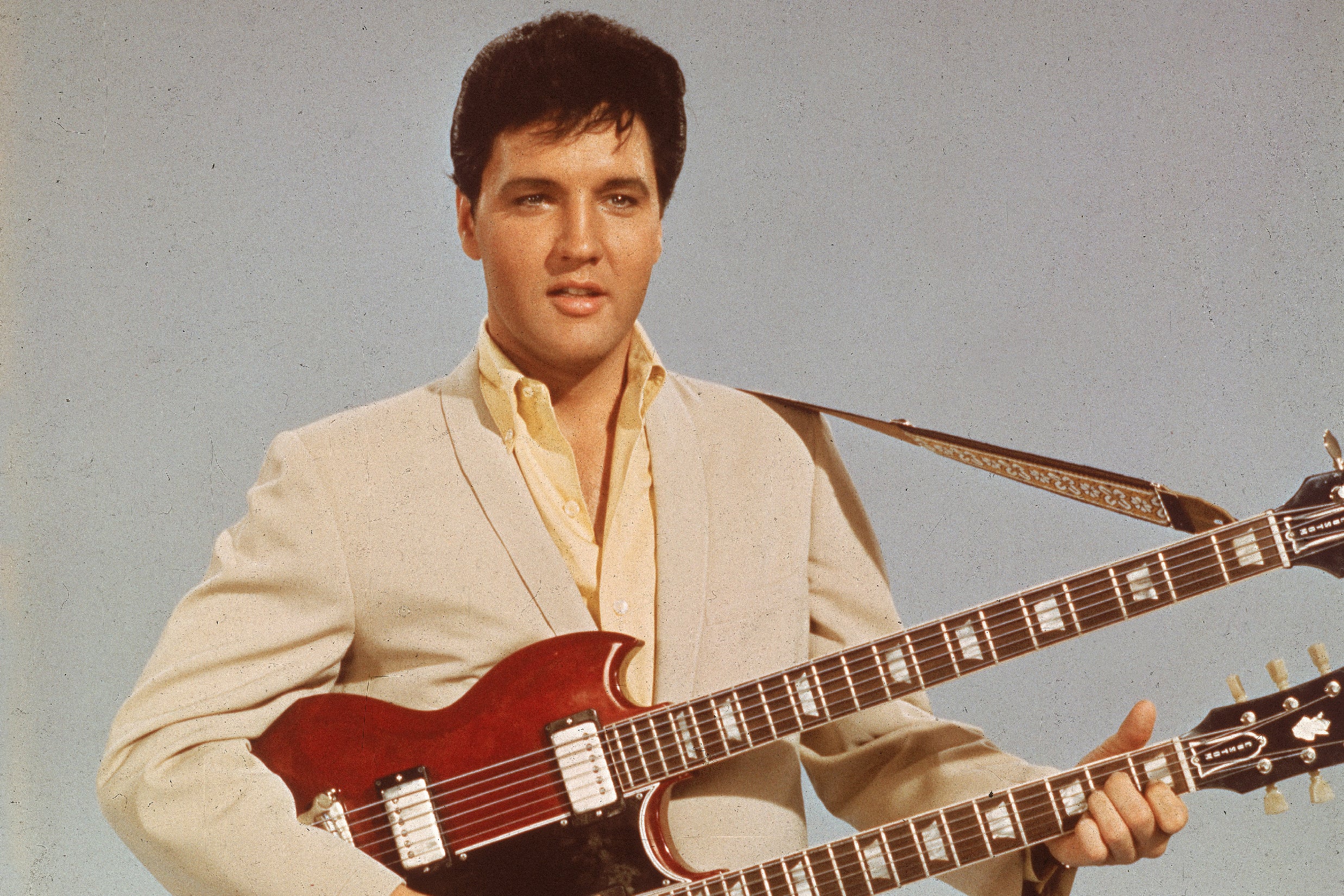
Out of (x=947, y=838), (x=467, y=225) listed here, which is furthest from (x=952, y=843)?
(x=467, y=225)

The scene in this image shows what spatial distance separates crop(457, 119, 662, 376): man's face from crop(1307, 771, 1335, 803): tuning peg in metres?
0.91

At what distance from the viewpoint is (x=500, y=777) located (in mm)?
1393

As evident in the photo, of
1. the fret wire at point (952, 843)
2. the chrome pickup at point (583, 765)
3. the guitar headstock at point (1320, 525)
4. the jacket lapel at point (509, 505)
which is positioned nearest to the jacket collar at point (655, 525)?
the jacket lapel at point (509, 505)

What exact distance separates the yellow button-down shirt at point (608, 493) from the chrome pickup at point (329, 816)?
1.14 ft

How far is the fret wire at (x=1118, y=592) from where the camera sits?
1.34m

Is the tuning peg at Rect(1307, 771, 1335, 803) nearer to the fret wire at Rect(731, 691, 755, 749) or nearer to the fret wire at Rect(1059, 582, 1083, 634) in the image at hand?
the fret wire at Rect(1059, 582, 1083, 634)

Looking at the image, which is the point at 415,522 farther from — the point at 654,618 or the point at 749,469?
the point at 749,469

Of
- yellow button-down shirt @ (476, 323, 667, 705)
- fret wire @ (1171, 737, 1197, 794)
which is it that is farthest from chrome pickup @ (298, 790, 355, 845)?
fret wire @ (1171, 737, 1197, 794)

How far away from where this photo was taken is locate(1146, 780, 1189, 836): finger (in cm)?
134

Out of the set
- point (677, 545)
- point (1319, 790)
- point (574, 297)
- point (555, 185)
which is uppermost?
point (555, 185)

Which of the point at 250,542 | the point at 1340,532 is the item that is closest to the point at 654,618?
the point at 250,542

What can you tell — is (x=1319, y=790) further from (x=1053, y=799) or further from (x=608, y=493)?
(x=608, y=493)

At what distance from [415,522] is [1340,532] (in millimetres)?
1009

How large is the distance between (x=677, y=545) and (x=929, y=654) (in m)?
0.32
